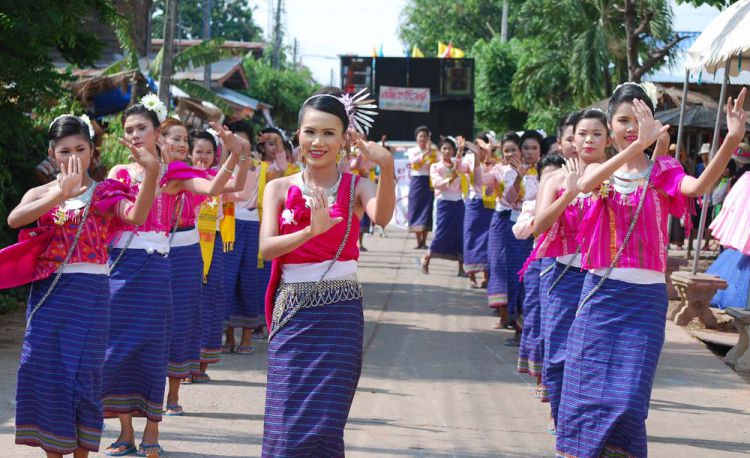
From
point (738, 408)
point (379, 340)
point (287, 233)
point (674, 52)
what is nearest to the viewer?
point (287, 233)

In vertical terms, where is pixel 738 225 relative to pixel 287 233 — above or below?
below

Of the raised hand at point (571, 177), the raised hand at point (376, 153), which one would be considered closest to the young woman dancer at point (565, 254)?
the raised hand at point (571, 177)

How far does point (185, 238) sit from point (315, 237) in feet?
9.38

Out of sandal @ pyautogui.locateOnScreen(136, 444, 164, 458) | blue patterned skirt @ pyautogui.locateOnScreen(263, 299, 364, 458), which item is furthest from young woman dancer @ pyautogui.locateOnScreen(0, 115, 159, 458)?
blue patterned skirt @ pyautogui.locateOnScreen(263, 299, 364, 458)

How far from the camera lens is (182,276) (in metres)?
7.55

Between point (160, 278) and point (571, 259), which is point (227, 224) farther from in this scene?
point (571, 259)

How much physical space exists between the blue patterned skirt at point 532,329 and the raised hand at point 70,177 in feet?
13.1

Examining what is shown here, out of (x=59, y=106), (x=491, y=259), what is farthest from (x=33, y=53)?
(x=491, y=259)

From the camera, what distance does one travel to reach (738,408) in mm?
8578

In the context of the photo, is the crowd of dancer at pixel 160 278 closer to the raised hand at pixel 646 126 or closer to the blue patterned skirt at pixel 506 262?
the raised hand at pixel 646 126

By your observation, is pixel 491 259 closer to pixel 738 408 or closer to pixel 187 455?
pixel 738 408

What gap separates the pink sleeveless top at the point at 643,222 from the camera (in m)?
5.56

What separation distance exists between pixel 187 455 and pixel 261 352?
13.1ft

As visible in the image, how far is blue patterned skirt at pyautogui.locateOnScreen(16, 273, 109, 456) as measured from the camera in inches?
218
